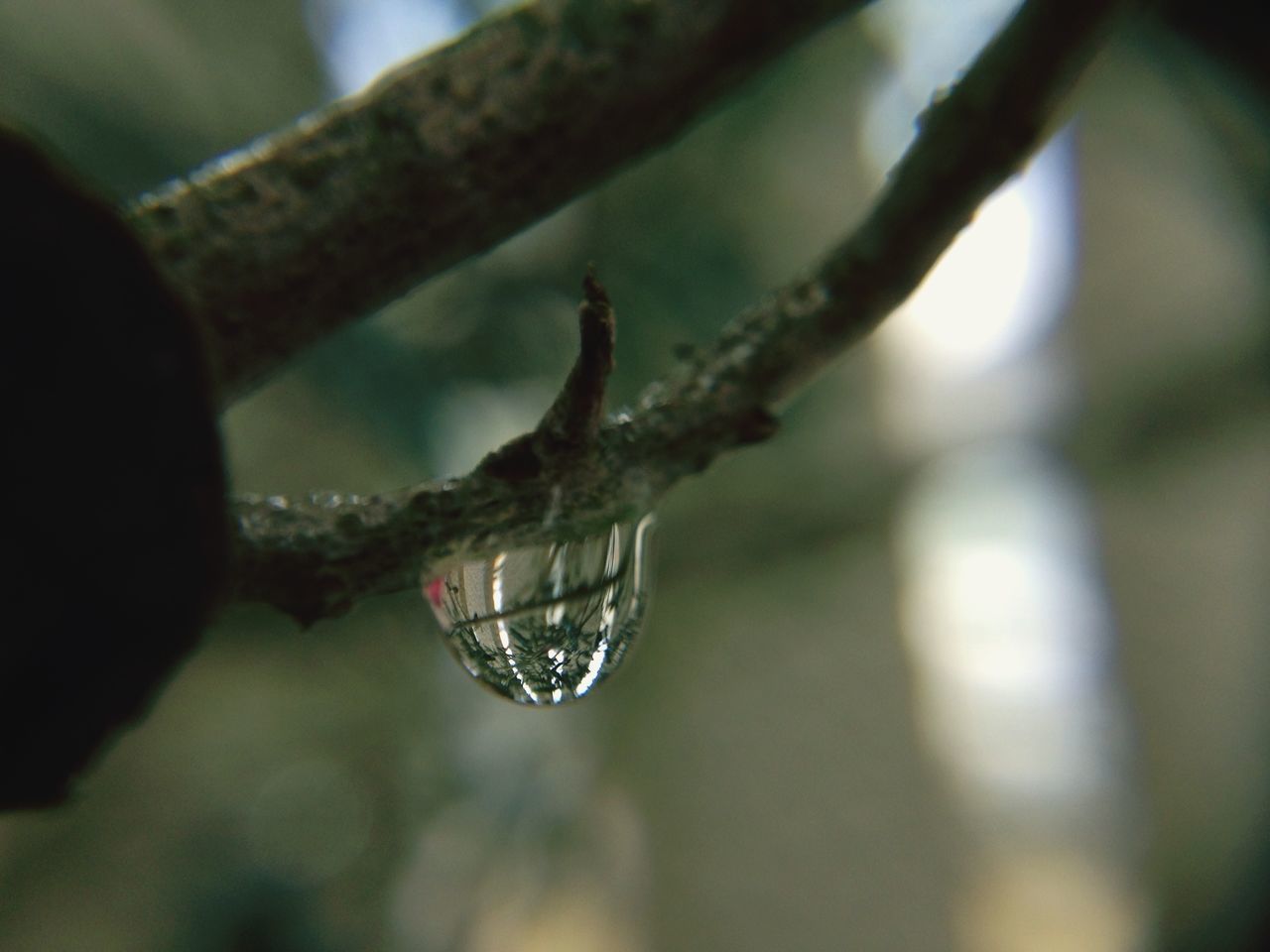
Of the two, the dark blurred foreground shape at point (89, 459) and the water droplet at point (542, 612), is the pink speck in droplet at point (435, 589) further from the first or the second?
the dark blurred foreground shape at point (89, 459)

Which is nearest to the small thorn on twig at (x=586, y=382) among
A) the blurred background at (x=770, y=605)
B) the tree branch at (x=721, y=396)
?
the tree branch at (x=721, y=396)

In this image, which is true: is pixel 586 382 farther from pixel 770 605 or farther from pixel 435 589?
pixel 770 605

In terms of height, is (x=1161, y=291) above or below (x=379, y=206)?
above

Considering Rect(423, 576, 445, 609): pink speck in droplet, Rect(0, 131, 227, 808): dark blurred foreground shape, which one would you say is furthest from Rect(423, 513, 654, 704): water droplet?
Rect(0, 131, 227, 808): dark blurred foreground shape

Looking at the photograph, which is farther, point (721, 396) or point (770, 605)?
point (770, 605)

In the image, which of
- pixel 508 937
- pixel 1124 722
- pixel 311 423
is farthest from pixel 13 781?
pixel 1124 722

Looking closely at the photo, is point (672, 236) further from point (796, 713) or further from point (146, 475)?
point (796, 713)

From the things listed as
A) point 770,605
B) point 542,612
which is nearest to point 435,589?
point 542,612
